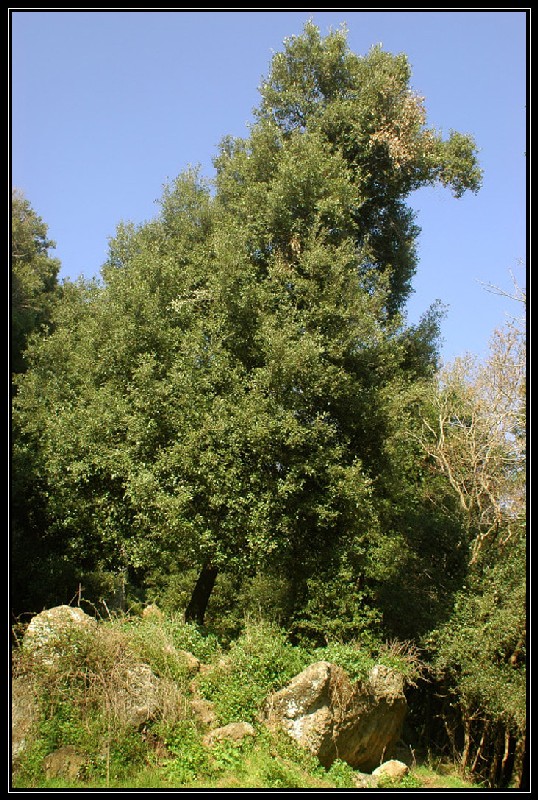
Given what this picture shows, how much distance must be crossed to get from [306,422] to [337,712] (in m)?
6.39

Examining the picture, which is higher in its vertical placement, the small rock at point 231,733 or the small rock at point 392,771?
the small rock at point 231,733

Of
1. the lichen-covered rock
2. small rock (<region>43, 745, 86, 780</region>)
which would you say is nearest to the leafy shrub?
small rock (<region>43, 745, 86, 780</region>)

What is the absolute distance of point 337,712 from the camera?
10.1m

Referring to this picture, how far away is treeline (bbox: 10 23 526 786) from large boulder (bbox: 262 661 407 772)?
2.00 meters

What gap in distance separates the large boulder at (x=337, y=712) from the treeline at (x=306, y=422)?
200cm

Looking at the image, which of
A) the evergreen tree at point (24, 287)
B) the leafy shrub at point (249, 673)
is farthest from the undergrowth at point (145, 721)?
the evergreen tree at point (24, 287)

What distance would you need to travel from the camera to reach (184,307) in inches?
590

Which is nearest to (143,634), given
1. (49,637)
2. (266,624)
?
(49,637)

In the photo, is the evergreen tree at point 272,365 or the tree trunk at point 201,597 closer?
the evergreen tree at point 272,365

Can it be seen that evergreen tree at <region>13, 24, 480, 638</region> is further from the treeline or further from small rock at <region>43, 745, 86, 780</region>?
small rock at <region>43, 745, 86, 780</region>

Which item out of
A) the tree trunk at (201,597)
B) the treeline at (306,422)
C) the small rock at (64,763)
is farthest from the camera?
the tree trunk at (201,597)

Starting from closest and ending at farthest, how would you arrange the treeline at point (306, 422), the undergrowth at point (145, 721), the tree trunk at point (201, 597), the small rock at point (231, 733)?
the undergrowth at point (145, 721) → the small rock at point (231, 733) → the treeline at point (306, 422) → the tree trunk at point (201, 597)

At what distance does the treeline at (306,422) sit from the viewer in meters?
12.6

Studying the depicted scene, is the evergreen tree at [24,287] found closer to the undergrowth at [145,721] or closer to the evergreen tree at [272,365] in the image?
the evergreen tree at [272,365]
